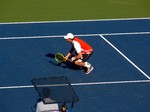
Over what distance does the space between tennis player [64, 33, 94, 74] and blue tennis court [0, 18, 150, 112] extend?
34 cm

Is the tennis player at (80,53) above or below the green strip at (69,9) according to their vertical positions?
below

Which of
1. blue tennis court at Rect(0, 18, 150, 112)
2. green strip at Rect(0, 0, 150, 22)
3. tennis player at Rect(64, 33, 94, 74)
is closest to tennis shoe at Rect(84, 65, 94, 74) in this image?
tennis player at Rect(64, 33, 94, 74)

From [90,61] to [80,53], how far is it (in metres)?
1.36

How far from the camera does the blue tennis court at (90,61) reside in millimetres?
14648

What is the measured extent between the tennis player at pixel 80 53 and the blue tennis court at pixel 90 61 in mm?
343

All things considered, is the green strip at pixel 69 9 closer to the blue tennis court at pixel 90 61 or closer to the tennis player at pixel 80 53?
the blue tennis court at pixel 90 61

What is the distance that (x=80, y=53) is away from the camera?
645 inches

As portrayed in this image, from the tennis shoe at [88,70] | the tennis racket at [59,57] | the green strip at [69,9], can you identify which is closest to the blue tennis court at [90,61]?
the tennis shoe at [88,70]

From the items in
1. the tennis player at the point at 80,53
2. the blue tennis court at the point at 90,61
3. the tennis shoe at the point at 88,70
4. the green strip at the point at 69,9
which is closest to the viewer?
the blue tennis court at the point at 90,61

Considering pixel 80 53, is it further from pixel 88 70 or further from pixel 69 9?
pixel 69 9

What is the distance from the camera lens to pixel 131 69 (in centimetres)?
1702

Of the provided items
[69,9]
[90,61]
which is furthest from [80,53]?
[69,9]

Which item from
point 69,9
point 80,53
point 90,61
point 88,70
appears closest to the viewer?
point 80,53

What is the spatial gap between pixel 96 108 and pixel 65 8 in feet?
34.0
